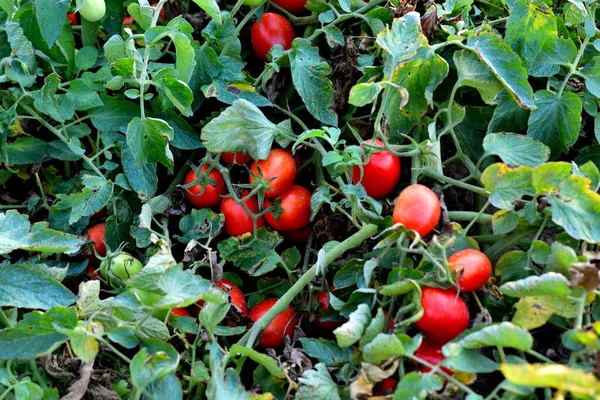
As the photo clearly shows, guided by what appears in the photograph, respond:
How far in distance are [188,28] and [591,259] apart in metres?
0.67

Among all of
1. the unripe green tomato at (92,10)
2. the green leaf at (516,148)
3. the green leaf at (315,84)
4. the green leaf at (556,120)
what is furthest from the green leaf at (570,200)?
the unripe green tomato at (92,10)

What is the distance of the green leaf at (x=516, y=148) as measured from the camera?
0.92 meters

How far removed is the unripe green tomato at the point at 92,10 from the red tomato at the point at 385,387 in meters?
0.81

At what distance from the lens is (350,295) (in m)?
0.95

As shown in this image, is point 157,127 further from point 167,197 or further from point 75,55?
point 75,55

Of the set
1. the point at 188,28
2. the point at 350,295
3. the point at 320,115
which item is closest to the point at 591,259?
the point at 350,295

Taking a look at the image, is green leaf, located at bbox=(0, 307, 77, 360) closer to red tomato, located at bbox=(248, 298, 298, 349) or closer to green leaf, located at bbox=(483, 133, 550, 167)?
red tomato, located at bbox=(248, 298, 298, 349)

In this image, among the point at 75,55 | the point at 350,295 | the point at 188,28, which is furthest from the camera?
the point at 75,55

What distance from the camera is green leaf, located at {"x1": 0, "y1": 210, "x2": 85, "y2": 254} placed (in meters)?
0.95

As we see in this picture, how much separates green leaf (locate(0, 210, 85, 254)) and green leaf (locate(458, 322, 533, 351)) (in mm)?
568

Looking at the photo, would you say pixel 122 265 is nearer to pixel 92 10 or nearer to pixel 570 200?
pixel 92 10

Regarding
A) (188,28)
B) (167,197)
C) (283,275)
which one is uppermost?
(188,28)

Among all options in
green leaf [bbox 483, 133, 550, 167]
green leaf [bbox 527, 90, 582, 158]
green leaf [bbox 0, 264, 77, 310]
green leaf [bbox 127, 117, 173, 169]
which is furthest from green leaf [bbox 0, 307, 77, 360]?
green leaf [bbox 527, 90, 582, 158]

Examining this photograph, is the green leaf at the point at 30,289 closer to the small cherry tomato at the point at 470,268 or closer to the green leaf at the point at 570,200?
the small cherry tomato at the point at 470,268
